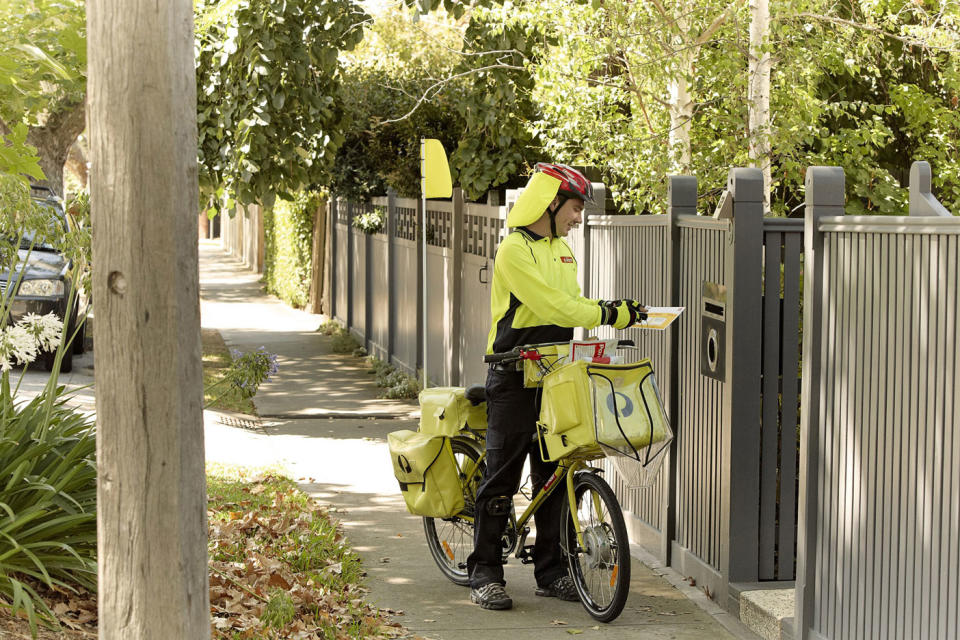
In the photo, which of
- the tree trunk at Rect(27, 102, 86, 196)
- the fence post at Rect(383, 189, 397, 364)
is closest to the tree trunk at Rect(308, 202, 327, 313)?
the tree trunk at Rect(27, 102, 86, 196)

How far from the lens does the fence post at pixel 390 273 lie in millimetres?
15281

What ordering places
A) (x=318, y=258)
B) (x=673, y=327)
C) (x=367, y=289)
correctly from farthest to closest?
(x=318, y=258) < (x=367, y=289) < (x=673, y=327)

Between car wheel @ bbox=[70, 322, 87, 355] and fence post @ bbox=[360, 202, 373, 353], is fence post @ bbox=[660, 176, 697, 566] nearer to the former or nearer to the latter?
car wheel @ bbox=[70, 322, 87, 355]

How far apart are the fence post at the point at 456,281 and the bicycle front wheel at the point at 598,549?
6586 mm

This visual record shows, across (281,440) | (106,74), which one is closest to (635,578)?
(106,74)

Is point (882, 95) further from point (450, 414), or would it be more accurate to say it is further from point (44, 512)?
point (44, 512)

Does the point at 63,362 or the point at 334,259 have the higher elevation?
the point at 334,259

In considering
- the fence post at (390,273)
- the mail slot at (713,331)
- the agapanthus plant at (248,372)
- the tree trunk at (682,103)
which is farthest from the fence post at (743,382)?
the fence post at (390,273)

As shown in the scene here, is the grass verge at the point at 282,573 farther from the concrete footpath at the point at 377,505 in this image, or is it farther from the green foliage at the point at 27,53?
the green foliage at the point at 27,53

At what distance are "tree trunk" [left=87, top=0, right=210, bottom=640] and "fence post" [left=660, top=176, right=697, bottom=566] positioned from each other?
145 inches

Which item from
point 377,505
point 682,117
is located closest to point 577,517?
point 377,505

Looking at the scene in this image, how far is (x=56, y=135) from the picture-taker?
18375 mm

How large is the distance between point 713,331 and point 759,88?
3447 mm

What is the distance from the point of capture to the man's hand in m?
5.42
